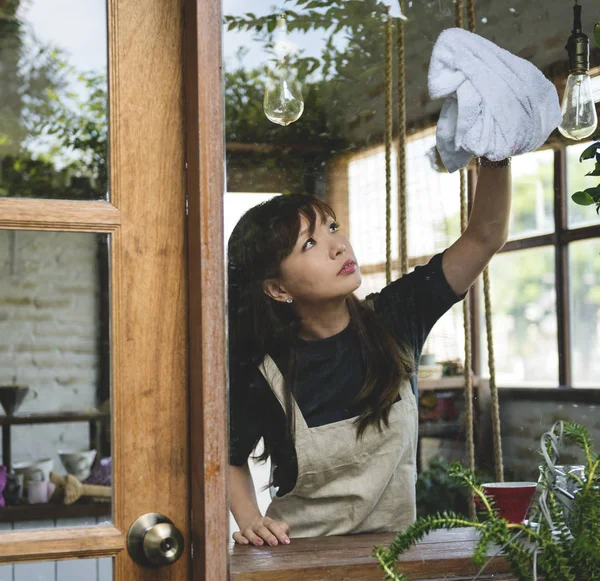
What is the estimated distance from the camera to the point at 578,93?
1.42 m

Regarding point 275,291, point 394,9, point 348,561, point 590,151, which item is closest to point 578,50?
point 590,151

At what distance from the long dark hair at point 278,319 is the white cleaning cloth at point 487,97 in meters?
0.25

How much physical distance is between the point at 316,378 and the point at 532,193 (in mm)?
548

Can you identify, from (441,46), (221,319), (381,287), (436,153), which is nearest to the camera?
(221,319)

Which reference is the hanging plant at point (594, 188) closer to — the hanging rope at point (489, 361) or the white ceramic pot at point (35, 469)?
the hanging rope at point (489, 361)

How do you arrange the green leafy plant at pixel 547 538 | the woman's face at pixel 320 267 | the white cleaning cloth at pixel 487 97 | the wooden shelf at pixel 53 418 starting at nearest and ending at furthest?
the green leafy plant at pixel 547 538, the wooden shelf at pixel 53 418, the white cleaning cloth at pixel 487 97, the woman's face at pixel 320 267

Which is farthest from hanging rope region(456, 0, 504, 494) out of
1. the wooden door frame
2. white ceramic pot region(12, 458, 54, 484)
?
white ceramic pot region(12, 458, 54, 484)

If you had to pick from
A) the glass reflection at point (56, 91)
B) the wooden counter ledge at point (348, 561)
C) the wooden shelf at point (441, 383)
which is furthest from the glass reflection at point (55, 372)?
the wooden shelf at point (441, 383)

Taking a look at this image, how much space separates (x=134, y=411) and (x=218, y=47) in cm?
51

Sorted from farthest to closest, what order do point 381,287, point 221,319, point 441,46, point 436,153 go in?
point 436,153
point 381,287
point 441,46
point 221,319

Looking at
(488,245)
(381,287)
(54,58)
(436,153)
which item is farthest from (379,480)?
(54,58)

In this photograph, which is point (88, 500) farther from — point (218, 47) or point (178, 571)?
point (218, 47)

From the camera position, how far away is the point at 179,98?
3.65 ft

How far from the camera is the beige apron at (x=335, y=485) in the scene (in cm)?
119
